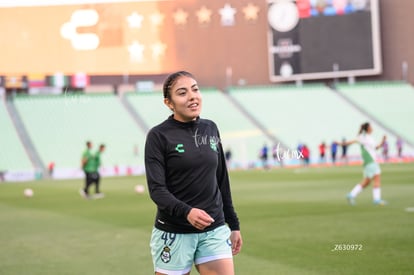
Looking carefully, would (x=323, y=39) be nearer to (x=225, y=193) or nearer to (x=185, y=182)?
(x=225, y=193)

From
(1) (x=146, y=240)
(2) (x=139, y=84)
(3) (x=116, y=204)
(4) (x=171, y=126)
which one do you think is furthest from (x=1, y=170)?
(4) (x=171, y=126)

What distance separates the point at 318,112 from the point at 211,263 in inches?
2219

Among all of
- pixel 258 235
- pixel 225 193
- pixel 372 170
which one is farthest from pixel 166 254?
pixel 372 170

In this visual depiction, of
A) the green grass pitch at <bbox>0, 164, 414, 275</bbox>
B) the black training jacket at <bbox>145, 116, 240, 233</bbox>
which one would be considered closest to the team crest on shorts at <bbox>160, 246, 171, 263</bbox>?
the black training jacket at <bbox>145, 116, 240, 233</bbox>

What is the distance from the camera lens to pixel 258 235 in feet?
47.7

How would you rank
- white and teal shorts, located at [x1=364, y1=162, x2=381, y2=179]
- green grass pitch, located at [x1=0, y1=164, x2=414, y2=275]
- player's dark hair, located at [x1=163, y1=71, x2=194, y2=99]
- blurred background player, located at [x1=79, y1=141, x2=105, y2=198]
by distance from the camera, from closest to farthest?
1. player's dark hair, located at [x1=163, y1=71, x2=194, y2=99]
2. green grass pitch, located at [x1=0, y1=164, x2=414, y2=275]
3. white and teal shorts, located at [x1=364, y1=162, x2=381, y2=179]
4. blurred background player, located at [x1=79, y1=141, x2=105, y2=198]

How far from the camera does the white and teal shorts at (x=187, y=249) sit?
5.75m

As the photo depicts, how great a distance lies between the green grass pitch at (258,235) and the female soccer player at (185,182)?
4.62 metres

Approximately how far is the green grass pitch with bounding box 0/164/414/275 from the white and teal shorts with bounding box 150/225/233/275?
15.1 ft

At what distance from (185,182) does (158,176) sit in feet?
0.67

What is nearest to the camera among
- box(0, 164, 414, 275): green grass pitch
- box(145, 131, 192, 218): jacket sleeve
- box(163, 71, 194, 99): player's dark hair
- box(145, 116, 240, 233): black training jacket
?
box(145, 131, 192, 218): jacket sleeve

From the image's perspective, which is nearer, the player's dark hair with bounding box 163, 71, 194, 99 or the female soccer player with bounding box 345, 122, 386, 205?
the player's dark hair with bounding box 163, 71, 194, 99

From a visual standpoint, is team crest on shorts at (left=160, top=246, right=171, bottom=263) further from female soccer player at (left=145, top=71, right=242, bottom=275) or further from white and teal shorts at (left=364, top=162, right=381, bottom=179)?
white and teal shorts at (left=364, top=162, right=381, bottom=179)

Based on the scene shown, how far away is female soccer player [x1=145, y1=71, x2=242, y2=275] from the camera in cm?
570
